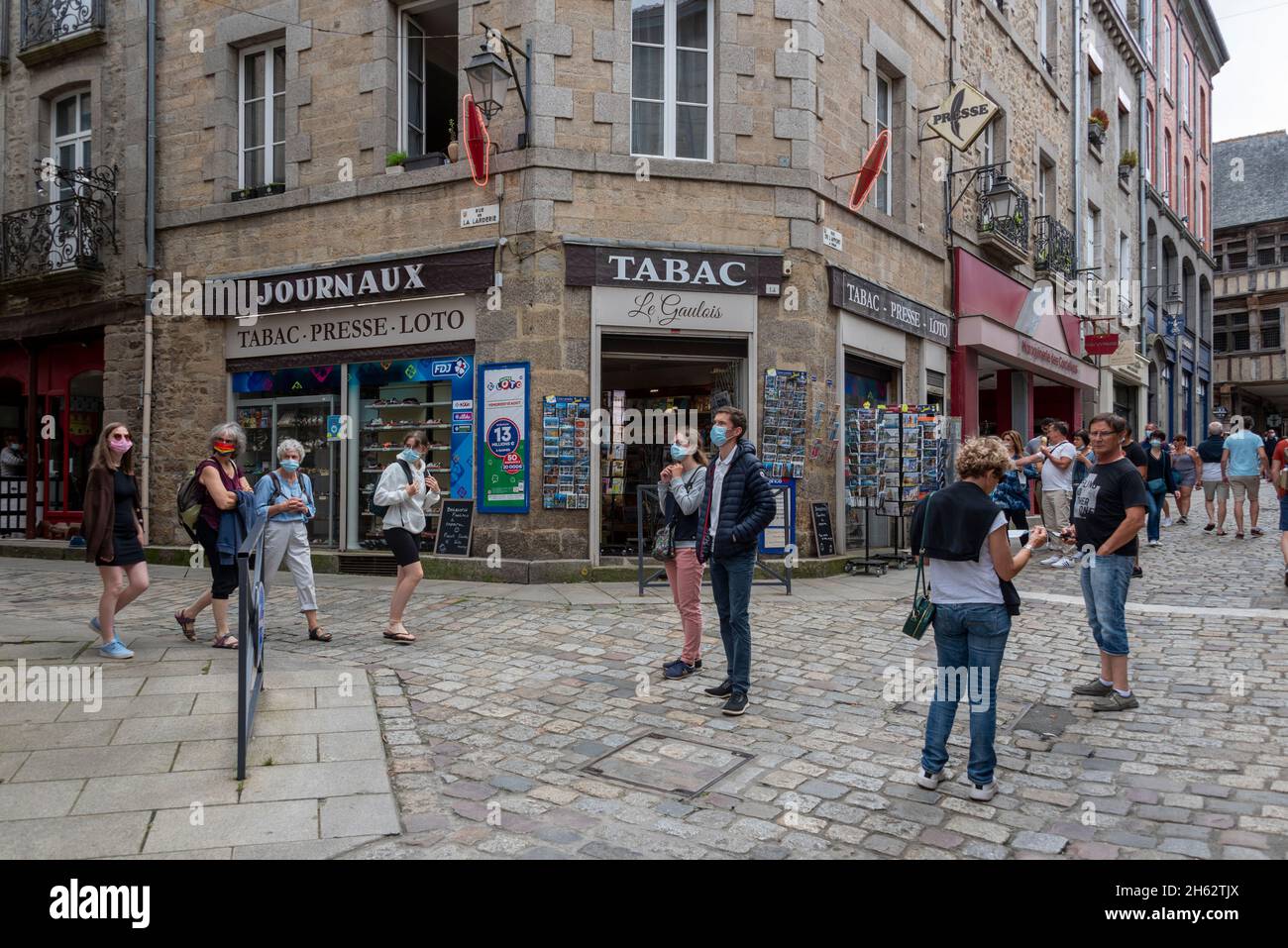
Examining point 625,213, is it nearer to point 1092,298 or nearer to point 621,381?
point 621,381

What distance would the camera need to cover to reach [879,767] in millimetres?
4594

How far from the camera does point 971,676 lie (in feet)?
13.7

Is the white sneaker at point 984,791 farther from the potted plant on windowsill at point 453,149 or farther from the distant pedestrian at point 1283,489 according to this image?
the potted plant on windowsill at point 453,149

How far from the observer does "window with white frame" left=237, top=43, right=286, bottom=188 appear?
12430 millimetres

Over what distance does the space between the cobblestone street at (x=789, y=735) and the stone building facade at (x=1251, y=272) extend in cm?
4091

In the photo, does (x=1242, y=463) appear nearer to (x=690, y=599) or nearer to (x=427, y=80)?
(x=690, y=599)

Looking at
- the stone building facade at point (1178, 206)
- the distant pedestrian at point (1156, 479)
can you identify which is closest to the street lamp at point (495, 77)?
the distant pedestrian at point (1156, 479)

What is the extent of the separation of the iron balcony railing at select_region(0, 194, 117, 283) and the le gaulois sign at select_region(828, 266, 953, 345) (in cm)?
1051

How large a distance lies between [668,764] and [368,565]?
→ 7.70 metres

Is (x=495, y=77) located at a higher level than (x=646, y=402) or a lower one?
higher

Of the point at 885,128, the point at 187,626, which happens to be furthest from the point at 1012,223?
the point at 187,626

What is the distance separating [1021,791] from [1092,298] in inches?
789

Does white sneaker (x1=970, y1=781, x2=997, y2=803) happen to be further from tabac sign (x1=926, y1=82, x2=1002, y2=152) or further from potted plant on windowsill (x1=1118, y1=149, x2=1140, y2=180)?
potted plant on windowsill (x1=1118, y1=149, x2=1140, y2=180)

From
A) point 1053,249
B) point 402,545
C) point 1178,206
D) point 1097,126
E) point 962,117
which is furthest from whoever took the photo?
point 1178,206
